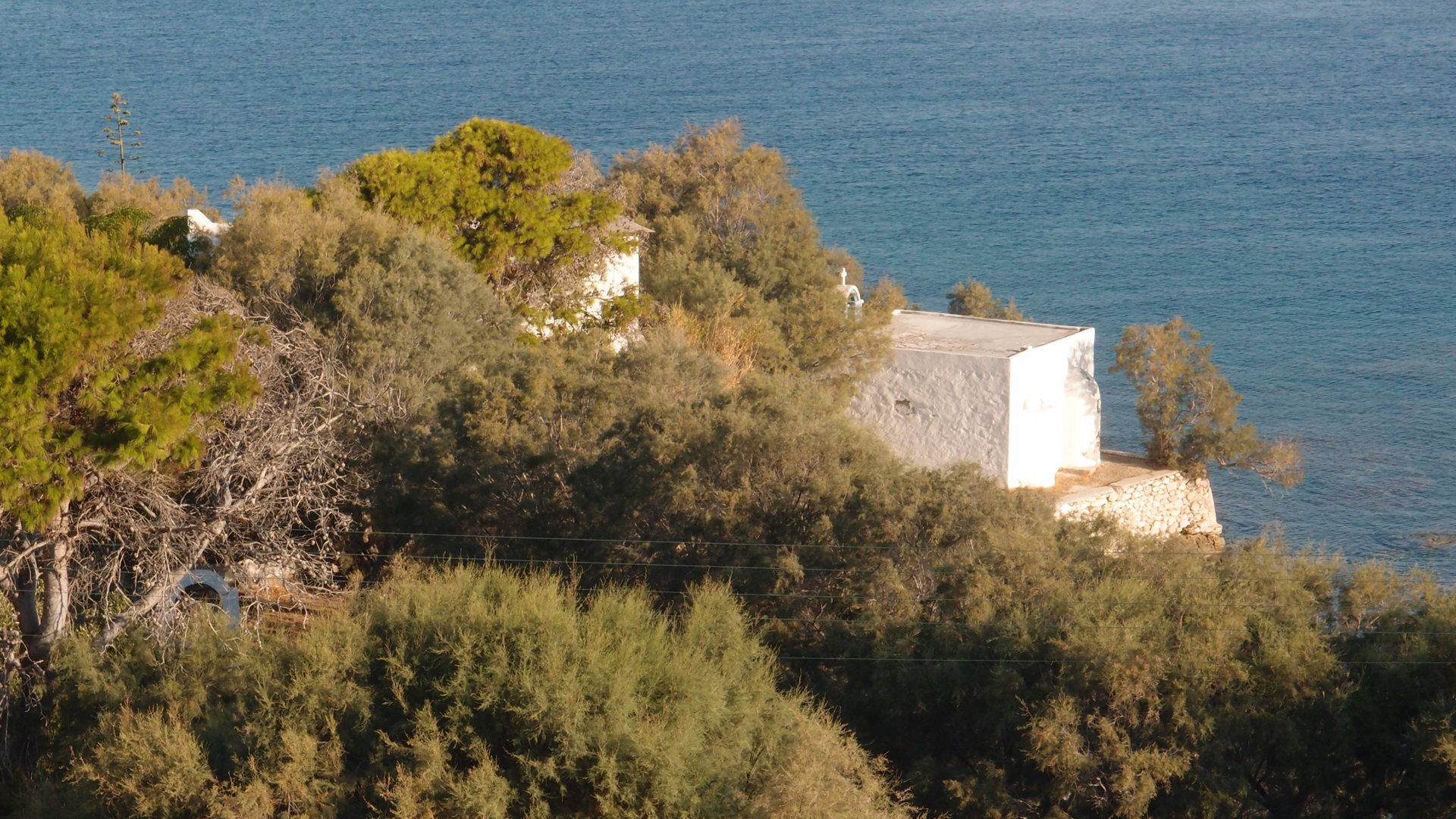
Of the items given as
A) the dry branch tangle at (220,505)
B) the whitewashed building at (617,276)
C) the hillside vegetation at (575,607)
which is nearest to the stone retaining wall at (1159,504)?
the whitewashed building at (617,276)

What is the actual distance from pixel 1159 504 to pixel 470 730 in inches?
968

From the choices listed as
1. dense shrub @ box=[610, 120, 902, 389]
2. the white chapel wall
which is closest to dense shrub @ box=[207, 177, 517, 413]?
dense shrub @ box=[610, 120, 902, 389]

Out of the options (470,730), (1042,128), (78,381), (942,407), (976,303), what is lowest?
(470,730)

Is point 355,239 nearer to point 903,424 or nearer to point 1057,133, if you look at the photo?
point 903,424

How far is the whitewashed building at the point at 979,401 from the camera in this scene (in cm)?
2903

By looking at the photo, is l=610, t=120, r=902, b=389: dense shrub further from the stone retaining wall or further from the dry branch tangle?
the dry branch tangle

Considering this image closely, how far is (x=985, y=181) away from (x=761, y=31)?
53578 millimetres

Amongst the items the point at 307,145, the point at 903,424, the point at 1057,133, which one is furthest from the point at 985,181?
the point at 903,424

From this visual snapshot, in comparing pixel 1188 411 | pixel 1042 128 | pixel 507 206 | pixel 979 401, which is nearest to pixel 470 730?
pixel 507 206

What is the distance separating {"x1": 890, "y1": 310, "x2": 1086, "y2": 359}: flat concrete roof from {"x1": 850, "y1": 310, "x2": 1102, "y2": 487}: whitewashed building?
0.16ft

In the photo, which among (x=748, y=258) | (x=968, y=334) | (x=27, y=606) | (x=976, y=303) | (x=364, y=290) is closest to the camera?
(x=27, y=606)

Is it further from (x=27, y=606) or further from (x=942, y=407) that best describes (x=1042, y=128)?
(x=27, y=606)

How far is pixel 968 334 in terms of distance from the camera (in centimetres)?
3177

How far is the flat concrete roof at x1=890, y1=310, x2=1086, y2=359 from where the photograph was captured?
30.2 m
